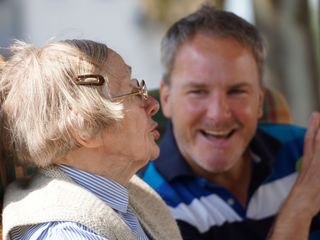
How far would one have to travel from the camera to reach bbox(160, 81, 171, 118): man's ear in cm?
313

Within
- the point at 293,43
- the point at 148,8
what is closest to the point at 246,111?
the point at 293,43

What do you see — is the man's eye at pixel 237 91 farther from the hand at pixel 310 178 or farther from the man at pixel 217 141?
the hand at pixel 310 178

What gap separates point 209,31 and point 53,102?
109cm

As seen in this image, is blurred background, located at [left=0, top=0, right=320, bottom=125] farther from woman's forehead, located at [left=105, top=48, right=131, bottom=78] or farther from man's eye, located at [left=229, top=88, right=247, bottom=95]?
man's eye, located at [left=229, top=88, right=247, bottom=95]

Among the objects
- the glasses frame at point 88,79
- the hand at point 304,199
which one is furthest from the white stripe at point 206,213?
the glasses frame at point 88,79

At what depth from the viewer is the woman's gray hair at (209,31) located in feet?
9.89

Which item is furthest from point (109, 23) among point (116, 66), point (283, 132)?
point (116, 66)

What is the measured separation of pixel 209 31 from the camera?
3008mm

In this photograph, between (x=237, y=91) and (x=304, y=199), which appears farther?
(x=237, y=91)

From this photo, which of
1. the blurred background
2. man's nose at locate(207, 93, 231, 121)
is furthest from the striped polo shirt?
Result: the blurred background

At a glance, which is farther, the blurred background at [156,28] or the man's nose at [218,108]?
the blurred background at [156,28]

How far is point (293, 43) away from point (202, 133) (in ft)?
8.42

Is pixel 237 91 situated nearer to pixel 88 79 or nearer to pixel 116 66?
pixel 116 66

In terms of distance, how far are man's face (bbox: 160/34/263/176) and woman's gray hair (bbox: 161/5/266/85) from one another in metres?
0.03
